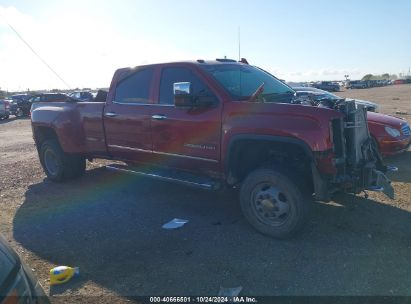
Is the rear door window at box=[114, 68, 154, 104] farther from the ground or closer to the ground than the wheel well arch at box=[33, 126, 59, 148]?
farther from the ground

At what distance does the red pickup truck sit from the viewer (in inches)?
163

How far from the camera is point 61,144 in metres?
6.98

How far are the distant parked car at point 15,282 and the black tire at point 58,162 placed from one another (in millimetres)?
5398

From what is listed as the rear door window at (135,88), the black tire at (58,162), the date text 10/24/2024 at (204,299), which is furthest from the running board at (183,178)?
the black tire at (58,162)

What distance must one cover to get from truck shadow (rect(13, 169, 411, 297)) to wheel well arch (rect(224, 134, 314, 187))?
0.72 metres

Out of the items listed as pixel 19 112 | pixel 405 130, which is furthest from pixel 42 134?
pixel 19 112

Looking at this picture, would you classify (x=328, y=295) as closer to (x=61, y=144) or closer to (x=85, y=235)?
(x=85, y=235)

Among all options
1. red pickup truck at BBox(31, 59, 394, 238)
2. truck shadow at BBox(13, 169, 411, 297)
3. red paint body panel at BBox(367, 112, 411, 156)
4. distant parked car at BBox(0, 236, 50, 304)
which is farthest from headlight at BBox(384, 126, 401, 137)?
distant parked car at BBox(0, 236, 50, 304)

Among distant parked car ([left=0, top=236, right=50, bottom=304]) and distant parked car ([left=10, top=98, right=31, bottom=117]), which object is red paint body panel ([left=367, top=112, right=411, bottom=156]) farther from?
distant parked car ([left=10, top=98, right=31, bottom=117])

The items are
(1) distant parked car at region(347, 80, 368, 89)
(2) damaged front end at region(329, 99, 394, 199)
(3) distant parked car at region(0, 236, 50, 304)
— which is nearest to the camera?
(3) distant parked car at region(0, 236, 50, 304)

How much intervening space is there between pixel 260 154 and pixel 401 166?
13.5 ft

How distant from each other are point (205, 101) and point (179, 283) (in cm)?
220

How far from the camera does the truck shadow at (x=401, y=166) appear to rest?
21.7ft

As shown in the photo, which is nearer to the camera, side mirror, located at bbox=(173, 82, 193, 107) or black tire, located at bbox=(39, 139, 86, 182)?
side mirror, located at bbox=(173, 82, 193, 107)
